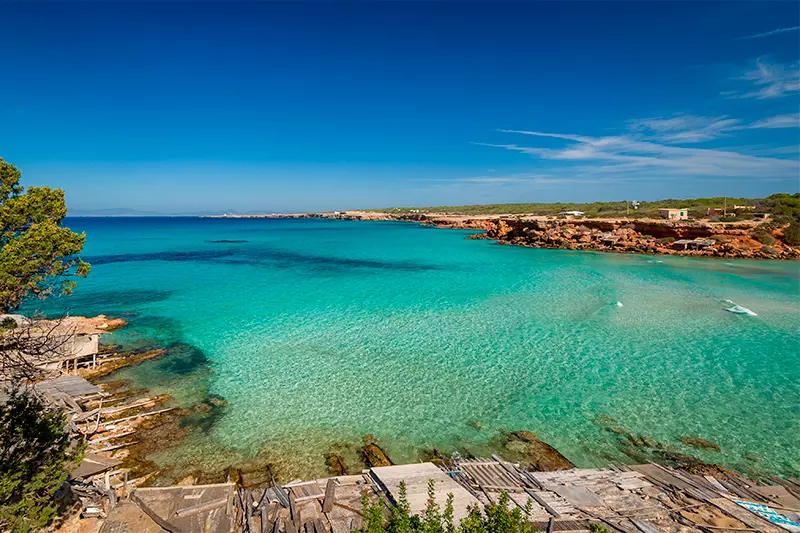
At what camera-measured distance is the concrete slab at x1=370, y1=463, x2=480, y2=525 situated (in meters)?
8.24

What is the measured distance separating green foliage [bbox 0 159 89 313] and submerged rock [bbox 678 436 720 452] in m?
16.4

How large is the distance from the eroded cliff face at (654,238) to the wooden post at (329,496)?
61.4 m

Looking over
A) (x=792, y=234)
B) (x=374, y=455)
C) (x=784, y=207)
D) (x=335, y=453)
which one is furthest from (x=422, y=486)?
(x=784, y=207)

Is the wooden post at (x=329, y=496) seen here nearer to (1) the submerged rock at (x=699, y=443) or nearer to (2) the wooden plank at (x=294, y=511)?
(2) the wooden plank at (x=294, y=511)

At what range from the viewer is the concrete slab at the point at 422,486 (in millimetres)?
8242

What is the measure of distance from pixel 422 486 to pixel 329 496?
2123 mm

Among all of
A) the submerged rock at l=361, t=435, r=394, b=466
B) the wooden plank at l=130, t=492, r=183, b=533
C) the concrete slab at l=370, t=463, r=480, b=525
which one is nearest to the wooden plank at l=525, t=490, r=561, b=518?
the concrete slab at l=370, t=463, r=480, b=525

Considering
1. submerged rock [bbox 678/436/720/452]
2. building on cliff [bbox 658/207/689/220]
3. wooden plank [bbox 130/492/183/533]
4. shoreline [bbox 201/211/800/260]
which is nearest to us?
wooden plank [bbox 130/492/183/533]

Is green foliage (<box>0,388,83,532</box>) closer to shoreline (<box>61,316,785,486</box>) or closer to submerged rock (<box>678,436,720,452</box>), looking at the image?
shoreline (<box>61,316,785,486</box>)

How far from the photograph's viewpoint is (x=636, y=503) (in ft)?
28.3

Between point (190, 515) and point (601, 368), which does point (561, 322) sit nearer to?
point (601, 368)

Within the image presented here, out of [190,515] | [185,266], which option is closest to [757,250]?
[190,515]

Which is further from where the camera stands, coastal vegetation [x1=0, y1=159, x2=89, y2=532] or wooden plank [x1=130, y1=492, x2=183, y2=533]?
wooden plank [x1=130, y1=492, x2=183, y2=533]

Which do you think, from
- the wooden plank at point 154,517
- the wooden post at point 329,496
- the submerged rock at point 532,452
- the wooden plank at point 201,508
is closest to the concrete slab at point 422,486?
the wooden post at point 329,496
